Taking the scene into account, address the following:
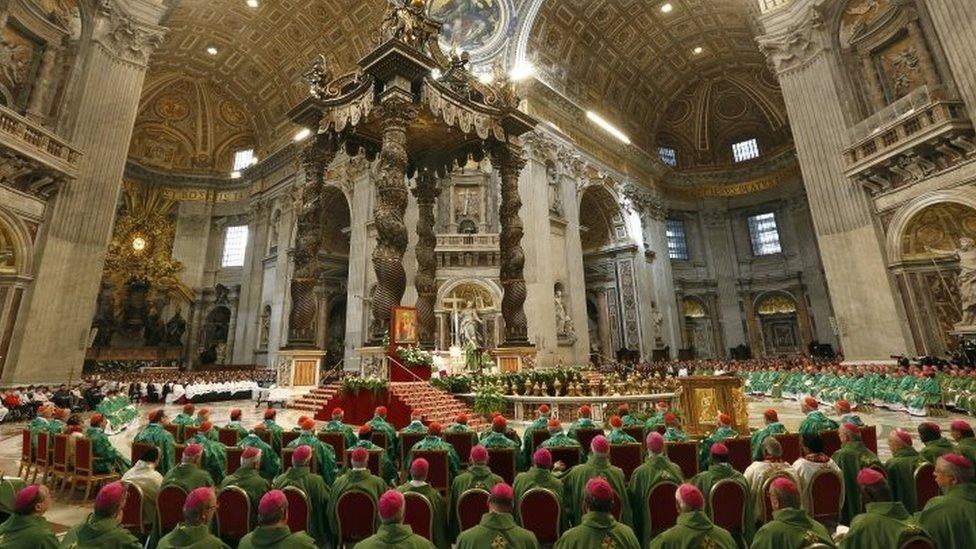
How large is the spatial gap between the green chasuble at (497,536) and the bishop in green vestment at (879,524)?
1.40m

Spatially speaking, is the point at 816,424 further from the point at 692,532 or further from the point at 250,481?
the point at 250,481

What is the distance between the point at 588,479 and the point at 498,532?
127 centimetres

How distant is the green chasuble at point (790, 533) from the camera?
1857 millimetres

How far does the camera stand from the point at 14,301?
1045 centimetres

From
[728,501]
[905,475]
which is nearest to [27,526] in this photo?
[728,501]

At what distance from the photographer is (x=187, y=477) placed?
10.1 feet

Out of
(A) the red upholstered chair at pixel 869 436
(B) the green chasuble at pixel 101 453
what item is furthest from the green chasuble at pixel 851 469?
(B) the green chasuble at pixel 101 453

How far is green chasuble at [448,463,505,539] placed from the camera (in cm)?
301

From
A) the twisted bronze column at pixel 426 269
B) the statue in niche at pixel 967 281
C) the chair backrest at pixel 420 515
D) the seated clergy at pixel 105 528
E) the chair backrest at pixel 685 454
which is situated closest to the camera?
the seated clergy at pixel 105 528

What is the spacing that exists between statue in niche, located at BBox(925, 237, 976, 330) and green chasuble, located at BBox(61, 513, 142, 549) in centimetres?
1527

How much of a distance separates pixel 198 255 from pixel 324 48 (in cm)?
1375

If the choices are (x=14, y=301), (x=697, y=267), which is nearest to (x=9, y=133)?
(x=14, y=301)

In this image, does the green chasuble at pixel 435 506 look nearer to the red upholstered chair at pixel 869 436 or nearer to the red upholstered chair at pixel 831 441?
the red upholstered chair at pixel 831 441

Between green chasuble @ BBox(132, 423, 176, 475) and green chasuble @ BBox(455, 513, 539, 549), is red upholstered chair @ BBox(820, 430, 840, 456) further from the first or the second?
green chasuble @ BBox(132, 423, 176, 475)
